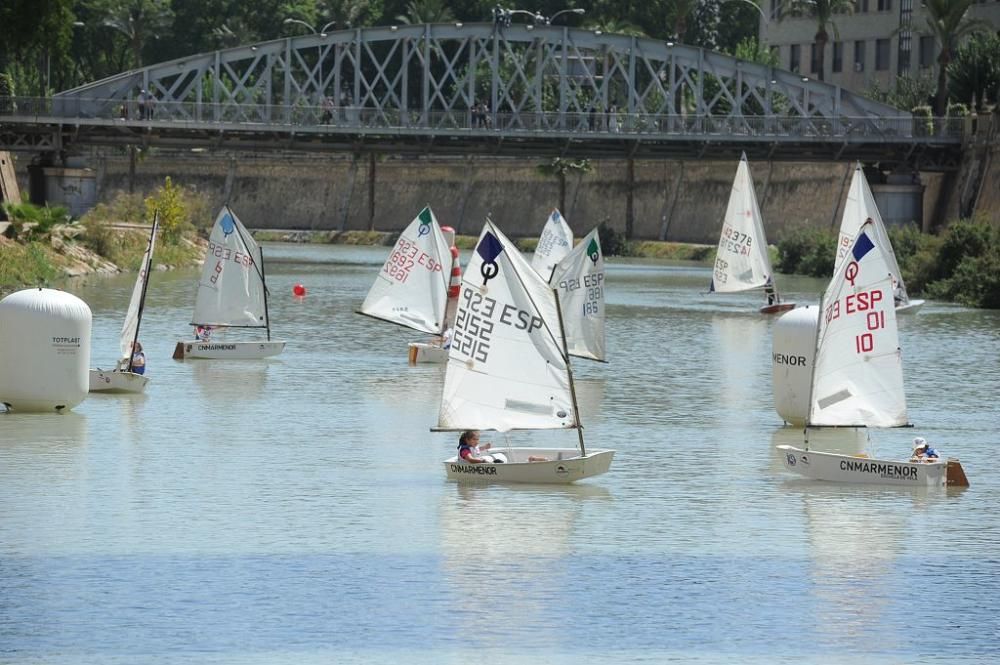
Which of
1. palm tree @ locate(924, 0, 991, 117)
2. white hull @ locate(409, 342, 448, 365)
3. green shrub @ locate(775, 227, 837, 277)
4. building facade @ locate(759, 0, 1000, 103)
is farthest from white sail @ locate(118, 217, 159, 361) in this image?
building facade @ locate(759, 0, 1000, 103)

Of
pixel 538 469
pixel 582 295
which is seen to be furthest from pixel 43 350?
pixel 582 295

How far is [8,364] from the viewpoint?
42625 millimetres

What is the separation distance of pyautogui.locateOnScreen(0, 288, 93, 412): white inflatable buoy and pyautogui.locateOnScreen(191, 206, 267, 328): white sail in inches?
628

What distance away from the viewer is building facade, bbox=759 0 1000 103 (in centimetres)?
16412

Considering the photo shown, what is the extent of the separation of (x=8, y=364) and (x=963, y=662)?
81.9 ft

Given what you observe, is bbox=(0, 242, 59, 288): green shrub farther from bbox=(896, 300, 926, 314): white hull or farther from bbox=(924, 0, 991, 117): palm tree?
bbox=(924, 0, 991, 117): palm tree

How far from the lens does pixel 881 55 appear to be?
170 metres

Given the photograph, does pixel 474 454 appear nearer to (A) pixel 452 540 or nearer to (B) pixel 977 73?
(A) pixel 452 540

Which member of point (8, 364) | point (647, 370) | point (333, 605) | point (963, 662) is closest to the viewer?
point (963, 662)

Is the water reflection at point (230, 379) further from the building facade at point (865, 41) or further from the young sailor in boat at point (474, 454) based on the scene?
the building facade at point (865, 41)

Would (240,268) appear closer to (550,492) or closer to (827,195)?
(550,492)

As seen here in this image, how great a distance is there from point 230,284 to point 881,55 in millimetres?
118943

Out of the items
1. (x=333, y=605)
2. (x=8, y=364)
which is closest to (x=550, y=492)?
(x=333, y=605)

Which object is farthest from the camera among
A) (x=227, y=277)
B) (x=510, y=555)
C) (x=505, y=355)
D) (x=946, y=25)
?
(x=946, y=25)
